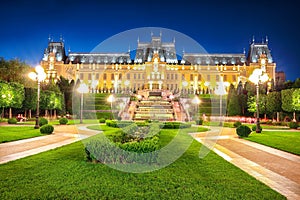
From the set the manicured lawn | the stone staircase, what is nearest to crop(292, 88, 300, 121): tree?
the stone staircase

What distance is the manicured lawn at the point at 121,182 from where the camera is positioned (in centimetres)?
373

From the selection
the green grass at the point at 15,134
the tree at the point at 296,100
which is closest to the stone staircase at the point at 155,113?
the tree at the point at 296,100

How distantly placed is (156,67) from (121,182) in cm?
6114

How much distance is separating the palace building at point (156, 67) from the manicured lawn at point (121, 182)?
5937cm

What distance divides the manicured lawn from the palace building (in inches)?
2338

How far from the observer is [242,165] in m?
6.12

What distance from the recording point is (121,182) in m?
4.35

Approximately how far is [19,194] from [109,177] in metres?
1.50

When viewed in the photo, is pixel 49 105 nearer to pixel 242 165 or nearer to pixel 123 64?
pixel 242 165

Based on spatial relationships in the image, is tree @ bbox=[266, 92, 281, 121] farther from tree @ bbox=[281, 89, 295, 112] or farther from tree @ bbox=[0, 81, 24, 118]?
tree @ bbox=[0, 81, 24, 118]

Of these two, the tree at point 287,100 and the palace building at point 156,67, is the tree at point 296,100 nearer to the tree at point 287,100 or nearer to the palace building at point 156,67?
the tree at point 287,100

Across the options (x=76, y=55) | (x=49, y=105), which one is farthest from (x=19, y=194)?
(x=76, y=55)

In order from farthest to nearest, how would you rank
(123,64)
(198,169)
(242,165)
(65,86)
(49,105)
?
1. (123,64)
2. (65,86)
3. (49,105)
4. (242,165)
5. (198,169)

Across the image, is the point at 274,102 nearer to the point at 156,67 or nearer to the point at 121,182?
the point at 121,182
